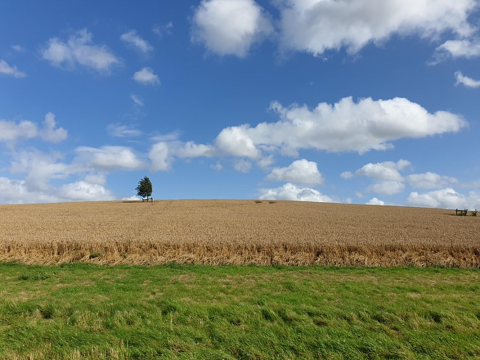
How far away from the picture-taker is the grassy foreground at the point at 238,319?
6664 millimetres

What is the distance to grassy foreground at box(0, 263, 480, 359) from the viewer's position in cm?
666

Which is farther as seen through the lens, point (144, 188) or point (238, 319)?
point (144, 188)

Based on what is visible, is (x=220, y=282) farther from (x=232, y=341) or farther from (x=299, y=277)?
(x=232, y=341)

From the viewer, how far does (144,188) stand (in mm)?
86312

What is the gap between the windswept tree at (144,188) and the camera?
8644 cm

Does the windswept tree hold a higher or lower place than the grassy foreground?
higher

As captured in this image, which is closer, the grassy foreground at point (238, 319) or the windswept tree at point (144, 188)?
the grassy foreground at point (238, 319)

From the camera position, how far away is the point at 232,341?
23.0ft

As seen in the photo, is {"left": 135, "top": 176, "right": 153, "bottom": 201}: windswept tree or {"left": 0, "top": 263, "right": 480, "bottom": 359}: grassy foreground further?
→ {"left": 135, "top": 176, "right": 153, "bottom": 201}: windswept tree

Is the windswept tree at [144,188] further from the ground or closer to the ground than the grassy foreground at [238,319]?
further from the ground

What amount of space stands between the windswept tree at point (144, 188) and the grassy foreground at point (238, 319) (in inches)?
2895

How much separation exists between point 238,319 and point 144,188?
8229cm

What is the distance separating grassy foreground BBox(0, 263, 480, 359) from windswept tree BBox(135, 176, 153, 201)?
7354 cm

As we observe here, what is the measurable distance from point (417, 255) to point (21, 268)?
24956mm
